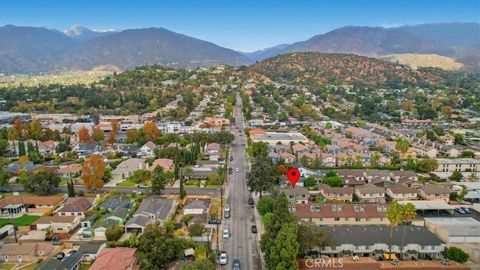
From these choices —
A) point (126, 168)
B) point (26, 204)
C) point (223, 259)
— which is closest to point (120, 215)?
point (26, 204)

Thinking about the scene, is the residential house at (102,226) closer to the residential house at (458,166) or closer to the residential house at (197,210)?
the residential house at (197,210)

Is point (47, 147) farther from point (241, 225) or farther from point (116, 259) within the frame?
point (116, 259)

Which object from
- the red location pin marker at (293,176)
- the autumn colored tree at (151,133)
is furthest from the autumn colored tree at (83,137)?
the red location pin marker at (293,176)

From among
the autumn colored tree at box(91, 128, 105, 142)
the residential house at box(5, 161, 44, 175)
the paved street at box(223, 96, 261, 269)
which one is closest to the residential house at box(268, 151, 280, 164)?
the paved street at box(223, 96, 261, 269)

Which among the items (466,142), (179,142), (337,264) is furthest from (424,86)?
(337,264)

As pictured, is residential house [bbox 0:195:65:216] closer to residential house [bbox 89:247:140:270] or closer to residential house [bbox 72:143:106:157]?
residential house [bbox 89:247:140:270]

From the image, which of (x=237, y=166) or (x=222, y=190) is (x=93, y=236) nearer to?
(x=222, y=190)

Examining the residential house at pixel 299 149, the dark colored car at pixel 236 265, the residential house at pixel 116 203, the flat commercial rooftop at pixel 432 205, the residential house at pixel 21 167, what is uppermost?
the residential house at pixel 299 149
